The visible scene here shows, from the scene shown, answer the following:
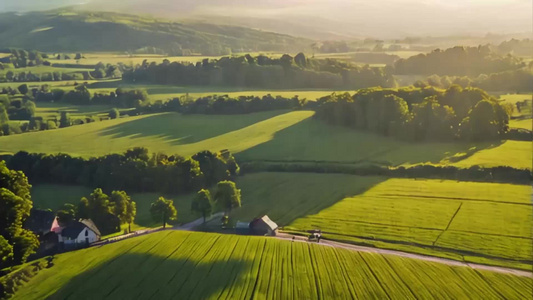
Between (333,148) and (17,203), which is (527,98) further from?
(17,203)

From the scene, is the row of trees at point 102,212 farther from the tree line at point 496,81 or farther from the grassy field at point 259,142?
the tree line at point 496,81

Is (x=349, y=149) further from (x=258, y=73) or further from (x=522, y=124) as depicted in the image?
(x=258, y=73)

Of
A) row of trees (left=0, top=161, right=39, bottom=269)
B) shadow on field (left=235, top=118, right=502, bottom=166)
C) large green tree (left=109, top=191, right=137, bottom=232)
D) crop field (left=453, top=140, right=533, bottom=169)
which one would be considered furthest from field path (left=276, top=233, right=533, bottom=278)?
crop field (left=453, top=140, right=533, bottom=169)

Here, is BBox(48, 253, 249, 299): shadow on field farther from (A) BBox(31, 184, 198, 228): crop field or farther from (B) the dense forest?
(B) the dense forest

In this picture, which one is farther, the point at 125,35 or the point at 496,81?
the point at 125,35

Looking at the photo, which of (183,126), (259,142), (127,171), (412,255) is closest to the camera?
(412,255)

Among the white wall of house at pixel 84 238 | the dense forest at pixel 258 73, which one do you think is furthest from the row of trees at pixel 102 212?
the dense forest at pixel 258 73

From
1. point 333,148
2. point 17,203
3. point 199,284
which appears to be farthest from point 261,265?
point 333,148

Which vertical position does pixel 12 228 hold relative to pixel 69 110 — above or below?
below

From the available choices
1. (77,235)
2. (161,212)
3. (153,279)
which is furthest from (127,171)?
(153,279)
